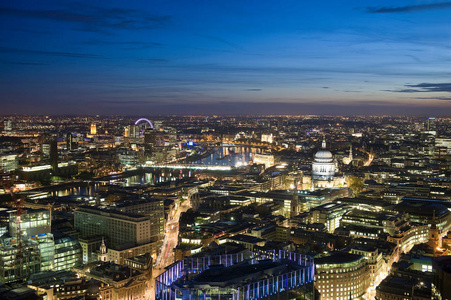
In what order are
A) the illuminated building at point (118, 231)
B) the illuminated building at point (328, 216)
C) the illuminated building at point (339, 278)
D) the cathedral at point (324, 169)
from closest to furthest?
the illuminated building at point (339, 278) → the illuminated building at point (118, 231) → the illuminated building at point (328, 216) → the cathedral at point (324, 169)

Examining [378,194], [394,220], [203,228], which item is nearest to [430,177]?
[378,194]

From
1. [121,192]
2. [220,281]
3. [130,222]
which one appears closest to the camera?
[220,281]

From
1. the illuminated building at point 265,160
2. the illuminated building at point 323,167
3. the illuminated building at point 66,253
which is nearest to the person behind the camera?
the illuminated building at point 66,253

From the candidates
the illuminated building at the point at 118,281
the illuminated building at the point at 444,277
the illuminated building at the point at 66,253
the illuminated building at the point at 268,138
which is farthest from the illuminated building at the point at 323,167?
the illuminated building at the point at 268,138

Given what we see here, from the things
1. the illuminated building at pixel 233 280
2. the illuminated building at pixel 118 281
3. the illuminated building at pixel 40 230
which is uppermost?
the illuminated building at pixel 233 280

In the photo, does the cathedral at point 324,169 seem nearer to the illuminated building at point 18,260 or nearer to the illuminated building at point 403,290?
the illuminated building at point 403,290

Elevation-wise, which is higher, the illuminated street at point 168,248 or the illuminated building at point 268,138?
the illuminated building at point 268,138

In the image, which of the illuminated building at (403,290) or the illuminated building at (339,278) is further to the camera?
the illuminated building at (339,278)

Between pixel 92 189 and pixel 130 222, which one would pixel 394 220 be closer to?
pixel 130 222
